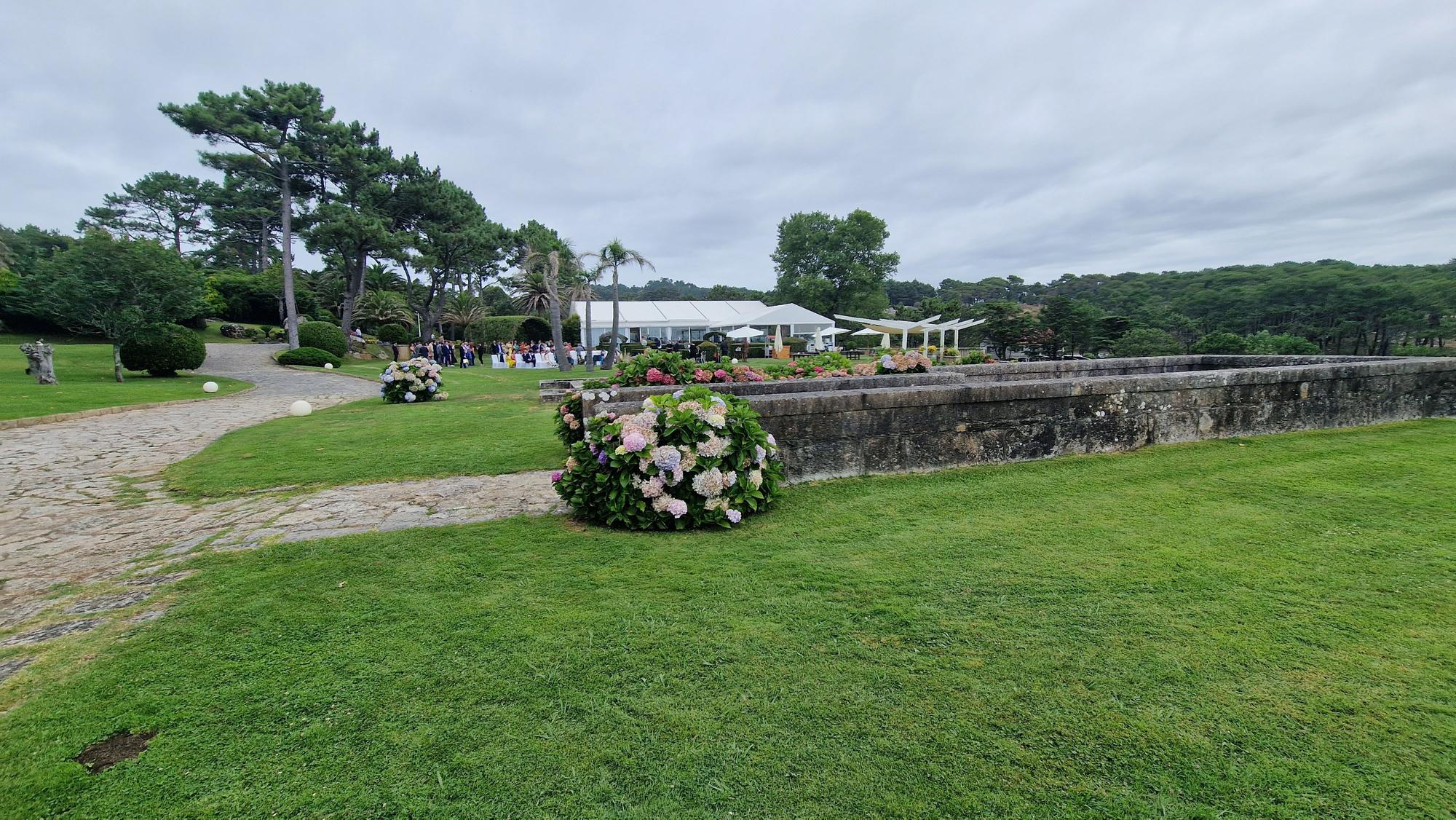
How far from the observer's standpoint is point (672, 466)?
3.30 metres

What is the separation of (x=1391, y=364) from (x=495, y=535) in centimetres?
846

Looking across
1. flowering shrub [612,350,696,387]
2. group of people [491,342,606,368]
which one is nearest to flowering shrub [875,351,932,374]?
flowering shrub [612,350,696,387]

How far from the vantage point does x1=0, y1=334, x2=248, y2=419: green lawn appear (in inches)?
360

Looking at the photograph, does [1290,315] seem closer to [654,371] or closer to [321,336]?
[654,371]

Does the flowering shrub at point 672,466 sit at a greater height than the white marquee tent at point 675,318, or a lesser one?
lesser

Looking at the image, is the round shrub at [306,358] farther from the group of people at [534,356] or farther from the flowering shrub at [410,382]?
the flowering shrub at [410,382]

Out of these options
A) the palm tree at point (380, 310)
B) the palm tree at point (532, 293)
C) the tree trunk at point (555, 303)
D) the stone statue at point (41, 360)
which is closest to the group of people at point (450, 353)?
the tree trunk at point (555, 303)

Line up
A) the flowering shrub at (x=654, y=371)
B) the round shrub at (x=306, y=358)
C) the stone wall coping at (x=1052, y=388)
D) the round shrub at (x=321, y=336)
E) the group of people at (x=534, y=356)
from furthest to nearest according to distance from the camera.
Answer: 1. the group of people at (x=534, y=356)
2. the round shrub at (x=321, y=336)
3. the round shrub at (x=306, y=358)
4. the flowering shrub at (x=654, y=371)
5. the stone wall coping at (x=1052, y=388)

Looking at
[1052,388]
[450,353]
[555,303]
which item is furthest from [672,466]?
[450,353]

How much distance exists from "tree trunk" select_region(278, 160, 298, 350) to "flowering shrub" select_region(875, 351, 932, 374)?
2414cm

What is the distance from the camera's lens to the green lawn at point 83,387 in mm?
9141

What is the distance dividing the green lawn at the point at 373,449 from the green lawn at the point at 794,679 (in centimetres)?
212

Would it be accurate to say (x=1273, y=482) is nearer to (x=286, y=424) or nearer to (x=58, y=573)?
(x=58, y=573)

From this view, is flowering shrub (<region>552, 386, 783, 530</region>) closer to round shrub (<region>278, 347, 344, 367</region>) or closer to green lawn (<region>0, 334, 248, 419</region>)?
green lawn (<region>0, 334, 248, 419</region>)
